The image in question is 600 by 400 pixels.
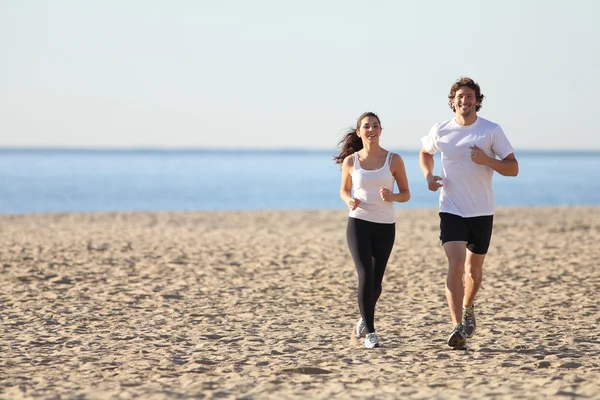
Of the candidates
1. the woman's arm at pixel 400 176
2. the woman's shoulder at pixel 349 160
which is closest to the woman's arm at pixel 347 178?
the woman's shoulder at pixel 349 160

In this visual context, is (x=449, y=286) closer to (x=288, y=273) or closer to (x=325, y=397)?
(x=325, y=397)

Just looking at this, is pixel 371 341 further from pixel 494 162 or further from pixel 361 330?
pixel 494 162

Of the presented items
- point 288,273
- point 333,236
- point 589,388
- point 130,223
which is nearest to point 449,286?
point 589,388

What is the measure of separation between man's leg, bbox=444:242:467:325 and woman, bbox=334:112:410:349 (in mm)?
→ 415

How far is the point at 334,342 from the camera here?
6.83m

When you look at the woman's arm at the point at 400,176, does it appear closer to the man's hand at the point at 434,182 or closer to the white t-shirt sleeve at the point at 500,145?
the man's hand at the point at 434,182

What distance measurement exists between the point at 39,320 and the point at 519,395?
4413 millimetres

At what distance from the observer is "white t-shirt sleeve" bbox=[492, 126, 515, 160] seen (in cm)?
615

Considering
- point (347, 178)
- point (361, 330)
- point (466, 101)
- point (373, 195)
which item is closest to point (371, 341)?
point (361, 330)

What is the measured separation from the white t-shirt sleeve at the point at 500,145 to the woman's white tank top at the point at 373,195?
744mm

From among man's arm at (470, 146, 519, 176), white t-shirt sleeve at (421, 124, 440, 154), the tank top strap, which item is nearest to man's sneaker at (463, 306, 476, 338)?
man's arm at (470, 146, 519, 176)

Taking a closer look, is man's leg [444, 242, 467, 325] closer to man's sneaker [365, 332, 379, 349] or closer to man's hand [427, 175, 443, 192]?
man's hand [427, 175, 443, 192]

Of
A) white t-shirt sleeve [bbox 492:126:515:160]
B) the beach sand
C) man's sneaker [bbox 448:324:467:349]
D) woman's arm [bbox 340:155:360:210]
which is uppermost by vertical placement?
white t-shirt sleeve [bbox 492:126:515:160]

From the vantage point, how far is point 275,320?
7.87m
